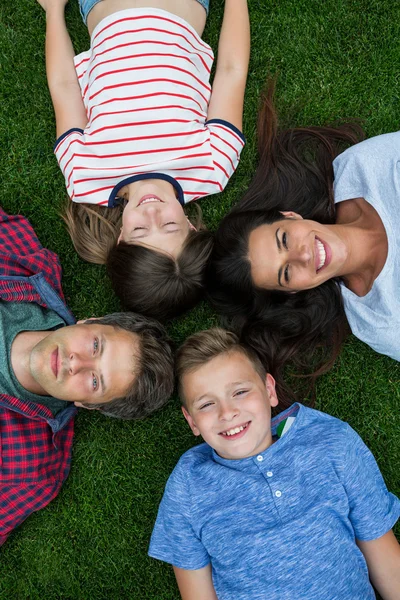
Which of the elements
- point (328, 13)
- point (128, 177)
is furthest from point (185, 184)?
point (328, 13)

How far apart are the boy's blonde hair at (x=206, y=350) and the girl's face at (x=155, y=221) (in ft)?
1.75

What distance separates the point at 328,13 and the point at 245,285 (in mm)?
1864

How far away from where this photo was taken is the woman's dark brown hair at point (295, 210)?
10.4 ft

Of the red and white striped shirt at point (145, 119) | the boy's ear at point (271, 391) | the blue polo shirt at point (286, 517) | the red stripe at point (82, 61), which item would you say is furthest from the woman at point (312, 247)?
the red stripe at point (82, 61)

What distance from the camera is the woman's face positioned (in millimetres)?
2629

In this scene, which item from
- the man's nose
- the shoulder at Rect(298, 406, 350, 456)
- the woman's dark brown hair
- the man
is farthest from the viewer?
the woman's dark brown hair

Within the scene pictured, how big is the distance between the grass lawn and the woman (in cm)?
16

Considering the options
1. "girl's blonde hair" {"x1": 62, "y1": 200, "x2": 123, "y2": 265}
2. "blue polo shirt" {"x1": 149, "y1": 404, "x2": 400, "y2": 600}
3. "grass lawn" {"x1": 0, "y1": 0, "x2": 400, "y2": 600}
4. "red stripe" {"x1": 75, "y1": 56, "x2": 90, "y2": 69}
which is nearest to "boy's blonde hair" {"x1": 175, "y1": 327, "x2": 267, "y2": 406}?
"grass lawn" {"x1": 0, "y1": 0, "x2": 400, "y2": 600}

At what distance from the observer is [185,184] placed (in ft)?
10.1

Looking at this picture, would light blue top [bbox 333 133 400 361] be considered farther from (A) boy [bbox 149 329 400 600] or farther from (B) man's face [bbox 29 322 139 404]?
(B) man's face [bbox 29 322 139 404]

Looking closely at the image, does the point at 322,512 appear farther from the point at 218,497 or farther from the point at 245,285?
the point at 245,285

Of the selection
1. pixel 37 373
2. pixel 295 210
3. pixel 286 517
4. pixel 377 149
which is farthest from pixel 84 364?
pixel 377 149

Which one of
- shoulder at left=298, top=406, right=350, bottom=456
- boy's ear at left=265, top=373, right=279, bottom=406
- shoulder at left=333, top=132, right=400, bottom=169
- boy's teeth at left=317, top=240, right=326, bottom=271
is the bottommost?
shoulder at left=298, top=406, right=350, bottom=456

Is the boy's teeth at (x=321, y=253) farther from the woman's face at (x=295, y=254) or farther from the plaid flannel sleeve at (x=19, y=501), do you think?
the plaid flannel sleeve at (x=19, y=501)
